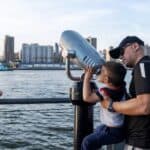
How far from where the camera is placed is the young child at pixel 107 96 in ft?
12.3

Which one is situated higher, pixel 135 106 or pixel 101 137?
pixel 135 106

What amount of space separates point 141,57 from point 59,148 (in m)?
9.54

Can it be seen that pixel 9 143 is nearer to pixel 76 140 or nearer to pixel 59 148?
pixel 59 148

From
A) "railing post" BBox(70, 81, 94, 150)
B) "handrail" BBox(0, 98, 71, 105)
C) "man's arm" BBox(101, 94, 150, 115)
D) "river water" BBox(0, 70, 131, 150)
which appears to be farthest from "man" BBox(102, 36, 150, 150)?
"river water" BBox(0, 70, 131, 150)

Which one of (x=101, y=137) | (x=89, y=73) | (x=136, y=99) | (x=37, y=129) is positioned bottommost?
(x=37, y=129)

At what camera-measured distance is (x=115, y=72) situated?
373 centimetres

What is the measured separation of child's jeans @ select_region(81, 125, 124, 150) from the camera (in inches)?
152

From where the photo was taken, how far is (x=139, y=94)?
11.5 ft

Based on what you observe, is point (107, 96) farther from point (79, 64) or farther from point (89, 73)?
point (79, 64)

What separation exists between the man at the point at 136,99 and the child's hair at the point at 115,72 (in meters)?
0.06

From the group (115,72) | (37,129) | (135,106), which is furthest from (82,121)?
(37,129)

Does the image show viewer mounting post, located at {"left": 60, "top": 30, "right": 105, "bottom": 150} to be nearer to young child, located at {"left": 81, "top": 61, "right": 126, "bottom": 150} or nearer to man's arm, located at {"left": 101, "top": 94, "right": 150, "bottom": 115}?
young child, located at {"left": 81, "top": 61, "right": 126, "bottom": 150}

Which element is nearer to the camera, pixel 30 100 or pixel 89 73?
pixel 89 73

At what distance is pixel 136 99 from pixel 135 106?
0.16ft
